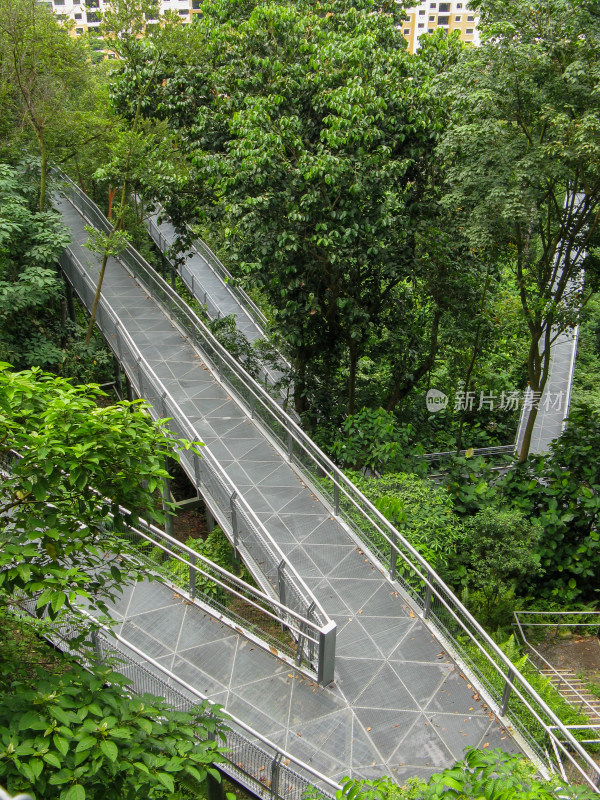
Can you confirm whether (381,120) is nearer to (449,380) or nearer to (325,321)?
(325,321)

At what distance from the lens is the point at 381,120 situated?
1198cm

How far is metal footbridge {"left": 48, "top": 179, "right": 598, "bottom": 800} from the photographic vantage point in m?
6.84

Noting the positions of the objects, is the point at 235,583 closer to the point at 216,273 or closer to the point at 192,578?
the point at 192,578

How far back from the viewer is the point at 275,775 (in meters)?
6.18

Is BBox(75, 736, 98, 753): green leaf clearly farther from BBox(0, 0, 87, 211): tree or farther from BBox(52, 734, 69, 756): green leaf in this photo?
BBox(0, 0, 87, 211): tree

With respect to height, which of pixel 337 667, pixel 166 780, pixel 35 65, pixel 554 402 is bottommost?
pixel 554 402

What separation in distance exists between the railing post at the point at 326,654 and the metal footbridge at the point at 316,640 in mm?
16

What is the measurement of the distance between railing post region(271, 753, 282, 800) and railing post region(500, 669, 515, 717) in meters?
2.56

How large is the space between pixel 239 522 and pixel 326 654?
2.55m

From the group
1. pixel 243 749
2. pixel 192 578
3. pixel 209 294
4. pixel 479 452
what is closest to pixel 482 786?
pixel 243 749

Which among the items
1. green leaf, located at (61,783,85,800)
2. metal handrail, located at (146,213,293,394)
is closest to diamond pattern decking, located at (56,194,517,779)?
green leaf, located at (61,783,85,800)

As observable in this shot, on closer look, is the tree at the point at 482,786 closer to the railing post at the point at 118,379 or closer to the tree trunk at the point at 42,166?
the railing post at the point at 118,379

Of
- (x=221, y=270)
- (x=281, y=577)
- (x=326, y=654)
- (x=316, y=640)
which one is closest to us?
(x=326, y=654)

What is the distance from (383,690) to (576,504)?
7389 millimetres
